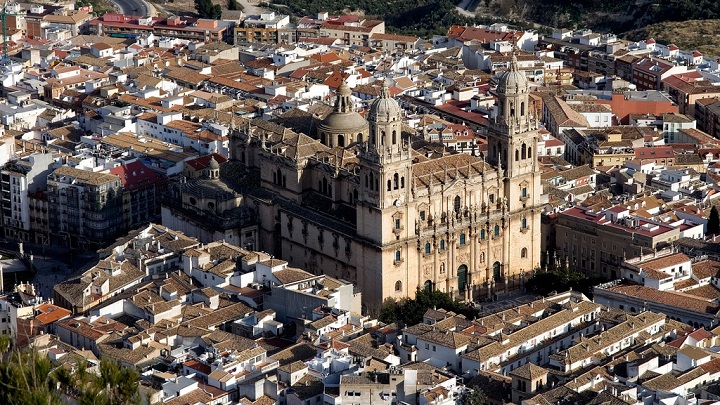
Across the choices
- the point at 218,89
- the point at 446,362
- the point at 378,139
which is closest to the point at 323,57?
the point at 218,89

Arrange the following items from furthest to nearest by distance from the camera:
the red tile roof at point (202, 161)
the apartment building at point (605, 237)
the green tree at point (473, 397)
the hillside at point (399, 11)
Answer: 1. the hillside at point (399, 11)
2. the red tile roof at point (202, 161)
3. the apartment building at point (605, 237)
4. the green tree at point (473, 397)

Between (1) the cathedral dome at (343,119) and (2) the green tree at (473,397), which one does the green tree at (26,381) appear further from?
(1) the cathedral dome at (343,119)

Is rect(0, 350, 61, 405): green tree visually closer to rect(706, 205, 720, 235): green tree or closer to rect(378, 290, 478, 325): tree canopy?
rect(378, 290, 478, 325): tree canopy

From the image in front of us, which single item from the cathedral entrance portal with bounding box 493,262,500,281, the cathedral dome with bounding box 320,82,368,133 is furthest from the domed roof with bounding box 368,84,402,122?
the cathedral entrance portal with bounding box 493,262,500,281

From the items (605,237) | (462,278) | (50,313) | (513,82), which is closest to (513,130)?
(513,82)

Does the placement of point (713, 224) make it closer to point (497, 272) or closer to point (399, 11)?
point (497, 272)

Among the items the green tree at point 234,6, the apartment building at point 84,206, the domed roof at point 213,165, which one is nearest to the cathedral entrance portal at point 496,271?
the domed roof at point 213,165
